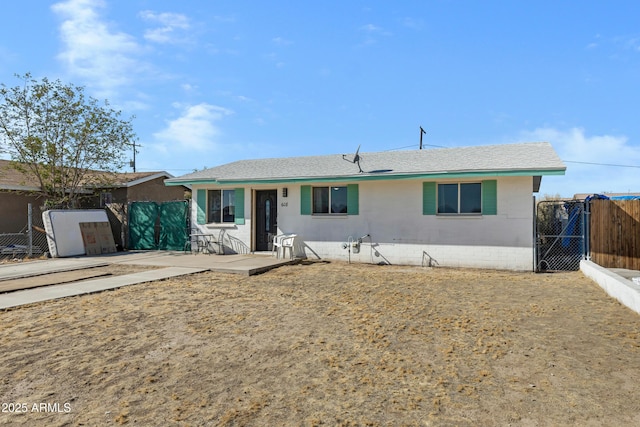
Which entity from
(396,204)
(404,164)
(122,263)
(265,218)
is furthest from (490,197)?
A: (122,263)

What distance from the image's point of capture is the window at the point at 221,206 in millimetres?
14453

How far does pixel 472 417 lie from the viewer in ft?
9.87

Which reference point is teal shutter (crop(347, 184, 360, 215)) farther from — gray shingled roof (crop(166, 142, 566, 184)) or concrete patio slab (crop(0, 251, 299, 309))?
concrete patio slab (crop(0, 251, 299, 309))

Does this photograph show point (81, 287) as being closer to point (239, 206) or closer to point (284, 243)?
point (284, 243)

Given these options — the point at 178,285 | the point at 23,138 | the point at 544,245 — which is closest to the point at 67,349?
the point at 178,285

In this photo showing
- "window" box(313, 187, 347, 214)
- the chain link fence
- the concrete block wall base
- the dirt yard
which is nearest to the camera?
the dirt yard

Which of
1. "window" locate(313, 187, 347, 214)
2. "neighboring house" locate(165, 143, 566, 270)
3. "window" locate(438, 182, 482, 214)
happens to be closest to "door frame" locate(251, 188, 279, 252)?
"neighboring house" locate(165, 143, 566, 270)

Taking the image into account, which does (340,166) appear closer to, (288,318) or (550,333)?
(288,318)

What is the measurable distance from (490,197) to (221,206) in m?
9.15

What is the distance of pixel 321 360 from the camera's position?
4.21 metres

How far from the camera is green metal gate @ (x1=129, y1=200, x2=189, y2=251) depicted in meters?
Answer: 15.3

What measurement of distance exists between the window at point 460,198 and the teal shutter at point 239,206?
6737mm

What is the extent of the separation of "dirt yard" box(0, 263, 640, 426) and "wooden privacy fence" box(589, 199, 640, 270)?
3.86 meters

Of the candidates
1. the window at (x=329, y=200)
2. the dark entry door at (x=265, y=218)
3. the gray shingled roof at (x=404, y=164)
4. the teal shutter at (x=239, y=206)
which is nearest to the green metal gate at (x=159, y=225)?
the gray shingled roof at (x=404, y=164)
